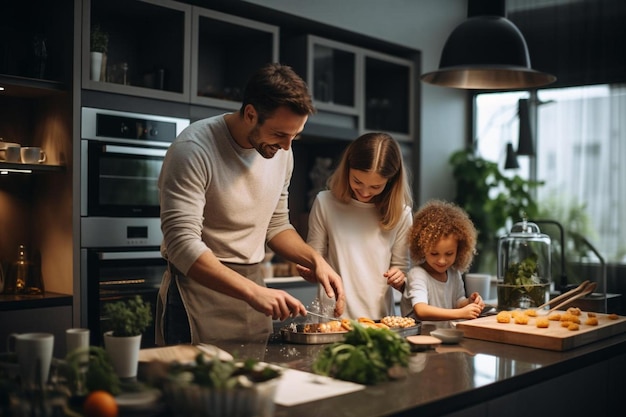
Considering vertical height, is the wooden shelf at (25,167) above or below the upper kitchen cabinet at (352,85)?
below

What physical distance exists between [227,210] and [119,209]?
1.25 metres

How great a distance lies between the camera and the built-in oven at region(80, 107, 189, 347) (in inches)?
125

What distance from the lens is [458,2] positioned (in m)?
5.54

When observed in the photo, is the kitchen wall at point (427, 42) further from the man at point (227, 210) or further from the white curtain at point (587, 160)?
the man at point (227, 210)

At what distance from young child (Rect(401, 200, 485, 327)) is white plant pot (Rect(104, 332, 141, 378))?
1.22 metres

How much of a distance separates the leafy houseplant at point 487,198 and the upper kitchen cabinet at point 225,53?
1947mm

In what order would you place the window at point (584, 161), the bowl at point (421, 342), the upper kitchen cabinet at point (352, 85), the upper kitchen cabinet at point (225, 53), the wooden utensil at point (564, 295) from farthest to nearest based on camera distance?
the window at point (584, 161) → the upper kitchen cabinet at point (352, 85) → the upper kitchen cabinet at point (225, 53) → the wooden utensil at point (564, 295) → the bowl at point (421, 342)

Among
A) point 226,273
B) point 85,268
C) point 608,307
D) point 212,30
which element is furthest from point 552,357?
point 212,30

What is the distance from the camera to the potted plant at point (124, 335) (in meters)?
1.47

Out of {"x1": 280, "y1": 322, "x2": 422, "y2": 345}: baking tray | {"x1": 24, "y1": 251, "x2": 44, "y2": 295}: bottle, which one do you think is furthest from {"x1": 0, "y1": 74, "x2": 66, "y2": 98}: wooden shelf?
{"x1": 280, "y1": 322, "x2": 422, "y2": 345}: baking tray

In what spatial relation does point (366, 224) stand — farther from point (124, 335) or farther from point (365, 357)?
point (124, 335)

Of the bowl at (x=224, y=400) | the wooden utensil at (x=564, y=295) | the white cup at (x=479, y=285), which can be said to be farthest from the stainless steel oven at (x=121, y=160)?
the bowl at (x=224, y=400)

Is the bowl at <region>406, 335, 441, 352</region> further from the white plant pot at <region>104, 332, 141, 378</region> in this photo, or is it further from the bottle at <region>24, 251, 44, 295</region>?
the bottle at <region>24, 251, 44, 295</region>

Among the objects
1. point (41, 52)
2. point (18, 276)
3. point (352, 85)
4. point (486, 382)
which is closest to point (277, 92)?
point (486, 382)
